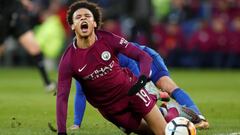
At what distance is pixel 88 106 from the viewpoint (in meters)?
13.3

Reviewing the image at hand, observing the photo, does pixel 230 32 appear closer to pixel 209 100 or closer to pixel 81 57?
pixel 209 100

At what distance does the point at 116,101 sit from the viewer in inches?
327

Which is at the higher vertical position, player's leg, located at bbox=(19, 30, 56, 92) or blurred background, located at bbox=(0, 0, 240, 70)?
player's leg, located at bbox=(19, 30, 56, 92)

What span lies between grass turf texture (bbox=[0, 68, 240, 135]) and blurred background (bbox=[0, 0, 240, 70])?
2.34 metres

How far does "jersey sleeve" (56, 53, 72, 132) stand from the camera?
7945mm

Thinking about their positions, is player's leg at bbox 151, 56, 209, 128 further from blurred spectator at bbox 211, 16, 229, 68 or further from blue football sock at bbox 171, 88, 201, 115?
blurred spectator at bbox 211, 16, 229, 68

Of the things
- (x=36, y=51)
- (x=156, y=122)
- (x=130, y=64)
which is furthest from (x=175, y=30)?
(x=156, y=122)

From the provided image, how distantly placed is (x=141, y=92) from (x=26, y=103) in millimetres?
5412

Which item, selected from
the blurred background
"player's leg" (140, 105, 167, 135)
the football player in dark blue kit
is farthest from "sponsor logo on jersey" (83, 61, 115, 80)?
the blurred background

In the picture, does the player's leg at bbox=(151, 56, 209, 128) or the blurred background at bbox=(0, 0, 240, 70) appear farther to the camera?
the blurred background at bbox=(0, 0, 240, 70)

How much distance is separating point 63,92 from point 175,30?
17.0 meters

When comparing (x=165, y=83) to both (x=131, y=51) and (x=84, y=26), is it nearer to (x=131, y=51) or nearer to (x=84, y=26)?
(x=131, y=51)

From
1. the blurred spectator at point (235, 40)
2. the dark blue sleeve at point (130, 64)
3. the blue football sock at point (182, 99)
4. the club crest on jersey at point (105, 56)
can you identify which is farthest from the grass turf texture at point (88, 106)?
the blurred spectator at point (235, 40)

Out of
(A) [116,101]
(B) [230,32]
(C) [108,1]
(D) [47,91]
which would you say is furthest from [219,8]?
(A) [116,101]
